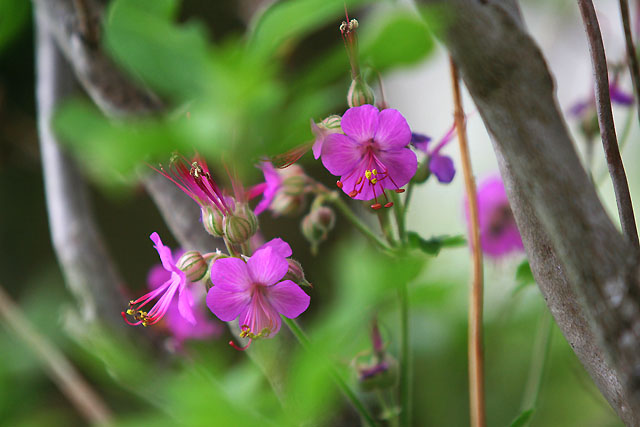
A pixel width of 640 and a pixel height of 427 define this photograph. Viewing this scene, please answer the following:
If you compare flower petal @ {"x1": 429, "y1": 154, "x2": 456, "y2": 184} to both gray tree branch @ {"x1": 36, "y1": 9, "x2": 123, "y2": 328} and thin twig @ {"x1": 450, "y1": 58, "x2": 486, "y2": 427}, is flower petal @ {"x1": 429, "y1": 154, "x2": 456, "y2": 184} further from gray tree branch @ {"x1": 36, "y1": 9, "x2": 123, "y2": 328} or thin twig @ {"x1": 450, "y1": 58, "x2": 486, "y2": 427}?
gray tree branch @ {"x1": 36, "y1": 9, "x2": 123, "y2": 328}

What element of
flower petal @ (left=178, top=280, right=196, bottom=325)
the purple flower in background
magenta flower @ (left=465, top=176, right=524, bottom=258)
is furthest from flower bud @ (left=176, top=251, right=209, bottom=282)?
magenta flower @ (left=465, top=176, right=524, bottom=258)

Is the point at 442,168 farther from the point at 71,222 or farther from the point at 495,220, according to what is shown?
the point at 71,222

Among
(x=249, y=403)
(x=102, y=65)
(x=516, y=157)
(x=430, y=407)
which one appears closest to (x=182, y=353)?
(x=249, y=403)

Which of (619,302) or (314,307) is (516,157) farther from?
(314,307)

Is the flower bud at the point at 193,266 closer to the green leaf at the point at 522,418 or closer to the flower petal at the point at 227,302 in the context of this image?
the flower petal at the point at 227,302

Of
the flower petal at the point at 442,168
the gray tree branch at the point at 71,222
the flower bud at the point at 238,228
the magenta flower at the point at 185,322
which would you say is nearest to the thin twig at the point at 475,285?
the flower petal at the point at 442,168

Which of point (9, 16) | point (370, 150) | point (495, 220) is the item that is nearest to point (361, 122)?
point (370, 150)
